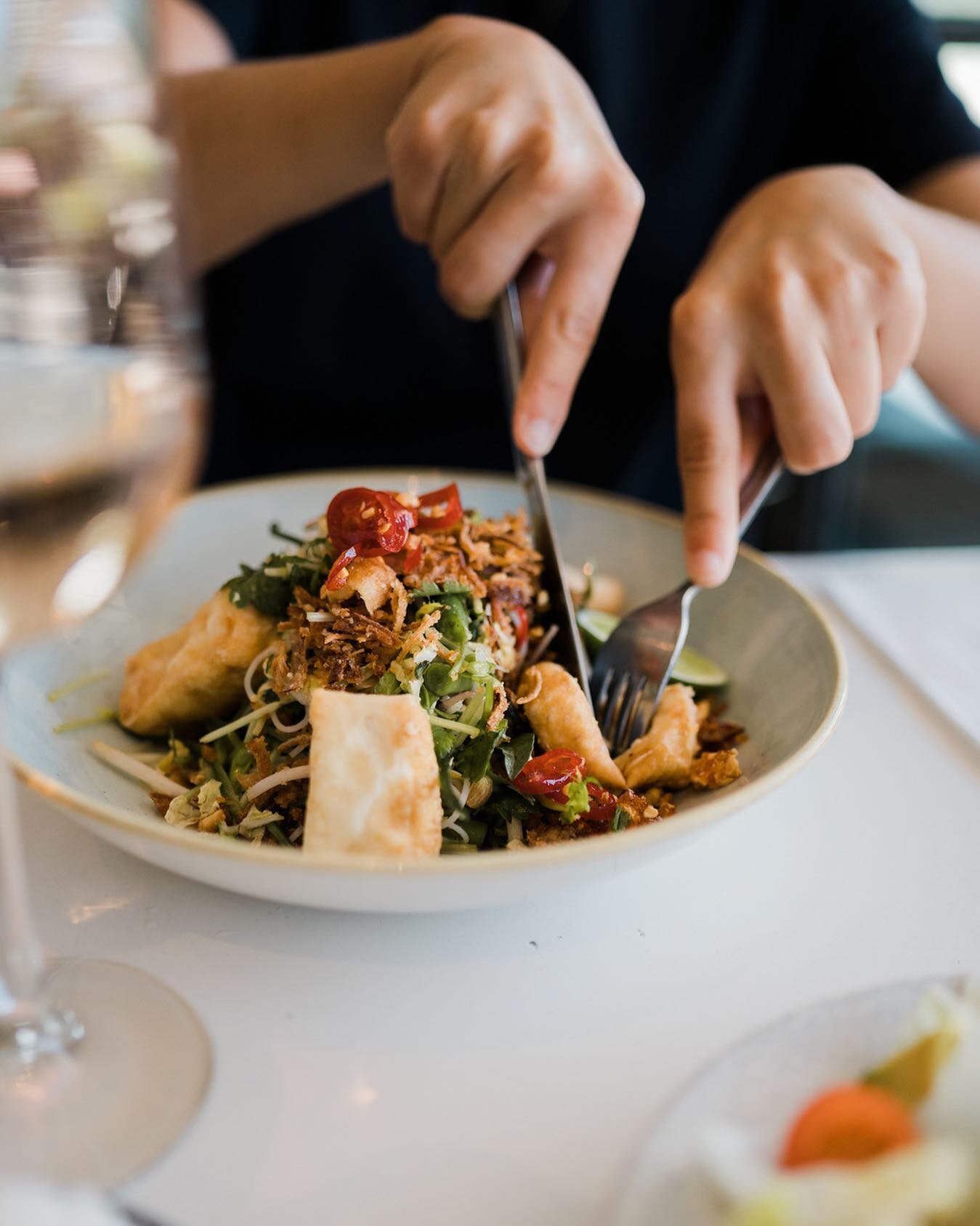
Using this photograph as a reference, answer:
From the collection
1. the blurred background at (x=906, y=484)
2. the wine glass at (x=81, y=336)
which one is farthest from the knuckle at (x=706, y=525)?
the blurred background at (x=906, y=484)

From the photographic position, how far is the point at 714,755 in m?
1.15

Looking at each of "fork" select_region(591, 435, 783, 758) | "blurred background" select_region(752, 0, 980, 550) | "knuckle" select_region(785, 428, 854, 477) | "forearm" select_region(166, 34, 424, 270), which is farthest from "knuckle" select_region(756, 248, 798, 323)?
"blurred background" select_region(752, 0, 980, 550)

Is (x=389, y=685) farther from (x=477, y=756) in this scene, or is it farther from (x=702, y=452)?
(x=702, y=452)

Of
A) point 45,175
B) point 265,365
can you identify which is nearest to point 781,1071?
point 45,175

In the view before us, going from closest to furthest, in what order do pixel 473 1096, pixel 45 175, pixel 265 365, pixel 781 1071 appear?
pixel 45 175 → pixel 781 1071 → pixel 473 1096 → pixel 265 365

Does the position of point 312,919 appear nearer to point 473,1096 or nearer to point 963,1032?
point 473,1096

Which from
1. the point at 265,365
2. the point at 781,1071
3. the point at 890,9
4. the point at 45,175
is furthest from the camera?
the point at 265,365

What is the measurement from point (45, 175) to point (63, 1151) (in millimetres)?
595

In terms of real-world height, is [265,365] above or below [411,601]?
below

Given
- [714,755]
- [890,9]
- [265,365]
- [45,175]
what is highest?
[45,175]

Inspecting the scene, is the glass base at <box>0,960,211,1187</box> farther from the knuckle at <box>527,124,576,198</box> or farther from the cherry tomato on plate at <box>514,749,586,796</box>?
the knuckle at <box>527,124,576,198</box>

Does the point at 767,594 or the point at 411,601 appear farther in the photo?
the point at 767,594

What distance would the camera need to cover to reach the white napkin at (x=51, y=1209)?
0.54m

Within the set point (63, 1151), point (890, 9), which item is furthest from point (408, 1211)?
point (890, 9)
